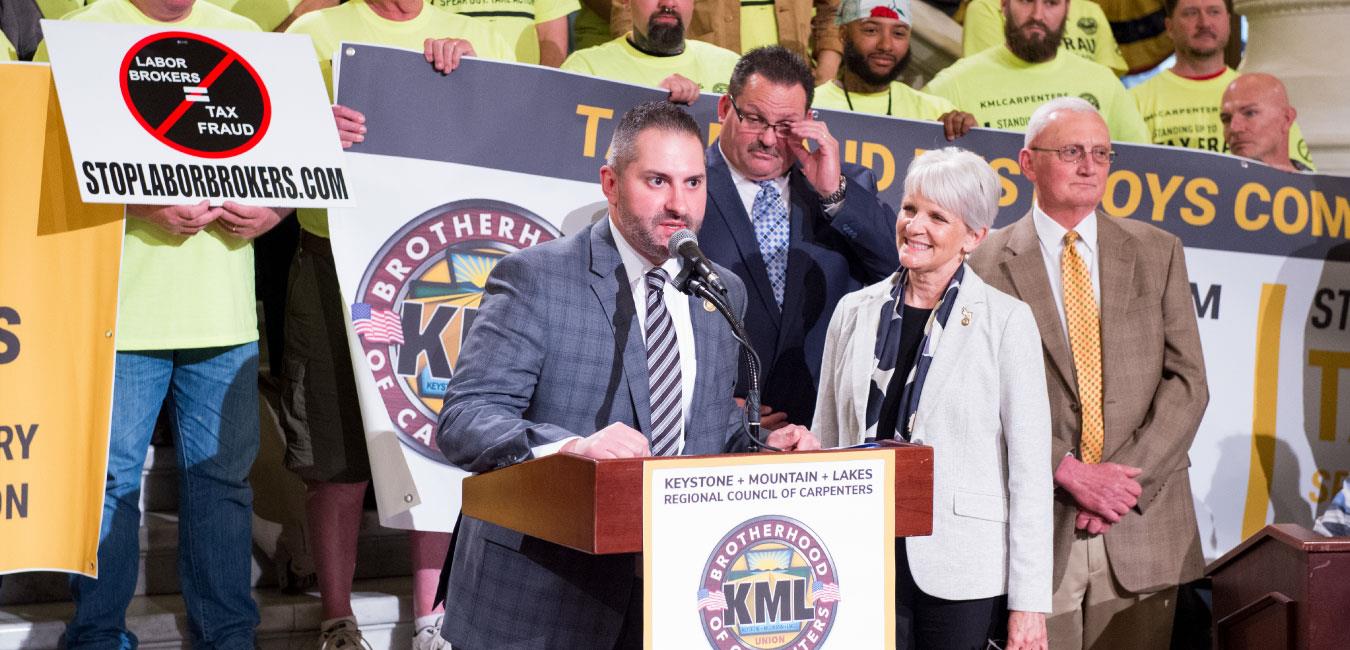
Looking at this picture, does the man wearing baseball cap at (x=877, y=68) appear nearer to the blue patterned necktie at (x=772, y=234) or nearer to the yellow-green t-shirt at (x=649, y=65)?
the yellow-green t-shirt at (x=649, y=65)

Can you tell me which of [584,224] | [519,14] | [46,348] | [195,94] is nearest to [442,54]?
[584,224]

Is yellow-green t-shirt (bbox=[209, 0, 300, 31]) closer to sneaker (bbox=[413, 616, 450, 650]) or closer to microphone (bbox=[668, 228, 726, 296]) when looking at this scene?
sneaker (bbox=[413, 616, 450, 650])

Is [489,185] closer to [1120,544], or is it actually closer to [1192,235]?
[1120,544]

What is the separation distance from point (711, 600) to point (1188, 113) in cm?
451

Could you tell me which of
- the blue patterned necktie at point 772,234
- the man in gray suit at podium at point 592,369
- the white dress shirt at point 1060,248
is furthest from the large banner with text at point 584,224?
the man in gray suit at podium at point 592,369

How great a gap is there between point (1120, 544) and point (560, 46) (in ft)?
8.94

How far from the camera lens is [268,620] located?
4.29m

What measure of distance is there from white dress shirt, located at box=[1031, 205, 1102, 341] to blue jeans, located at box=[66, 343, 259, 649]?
2.20m

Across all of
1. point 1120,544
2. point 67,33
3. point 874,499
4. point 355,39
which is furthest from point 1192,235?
point 67,33

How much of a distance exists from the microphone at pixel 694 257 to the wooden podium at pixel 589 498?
1.02 feet

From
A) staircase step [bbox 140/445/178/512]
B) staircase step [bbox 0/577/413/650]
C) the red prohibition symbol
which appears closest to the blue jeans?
staircase step [bbox 0/577/413/650]

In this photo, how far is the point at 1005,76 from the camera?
5.80 meters

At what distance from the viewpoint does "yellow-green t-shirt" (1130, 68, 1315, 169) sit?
6.02 m

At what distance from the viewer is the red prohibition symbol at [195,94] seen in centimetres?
376
